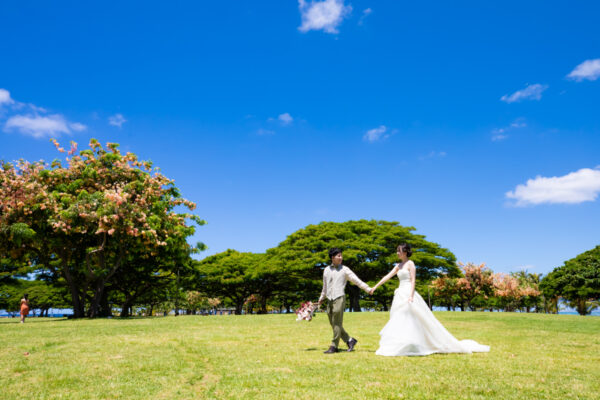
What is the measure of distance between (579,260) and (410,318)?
192 ft

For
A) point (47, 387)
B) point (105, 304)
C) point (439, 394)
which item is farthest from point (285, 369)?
point (105, 304)

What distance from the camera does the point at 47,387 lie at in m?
6.21

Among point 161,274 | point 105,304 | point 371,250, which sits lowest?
point 105,304

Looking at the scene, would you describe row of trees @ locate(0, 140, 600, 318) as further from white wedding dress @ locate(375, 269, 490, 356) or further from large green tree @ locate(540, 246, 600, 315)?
white wedding dress @ locate(375, 269, 490, 356)

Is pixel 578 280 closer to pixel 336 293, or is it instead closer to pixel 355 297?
pixel 355 297

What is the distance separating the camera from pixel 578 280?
1914 inches

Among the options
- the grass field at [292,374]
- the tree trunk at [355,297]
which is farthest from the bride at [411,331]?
the tree trunk at [355,297]

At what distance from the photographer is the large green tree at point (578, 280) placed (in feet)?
154

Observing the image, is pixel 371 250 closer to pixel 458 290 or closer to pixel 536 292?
pixel 458 290

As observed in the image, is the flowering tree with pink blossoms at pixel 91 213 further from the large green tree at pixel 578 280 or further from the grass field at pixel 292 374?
the large green tree at pixel 578 280

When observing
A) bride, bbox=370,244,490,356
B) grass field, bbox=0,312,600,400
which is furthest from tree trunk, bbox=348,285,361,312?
bride, bbox=370,244,490,356

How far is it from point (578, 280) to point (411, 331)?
51.1 meters

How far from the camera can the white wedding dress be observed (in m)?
8.51

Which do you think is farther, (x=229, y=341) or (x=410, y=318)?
(x=229, y=341)
